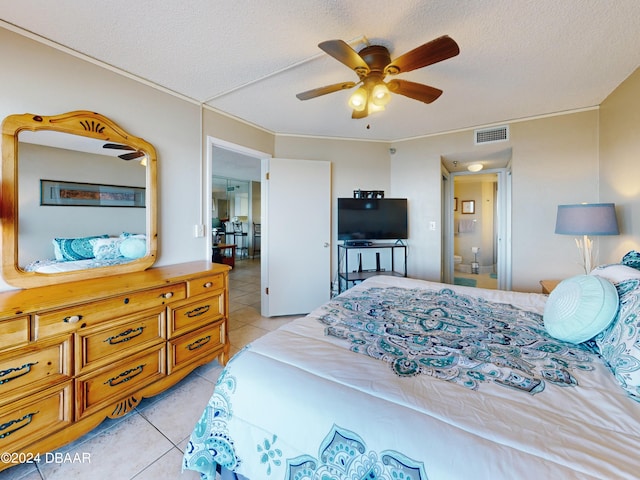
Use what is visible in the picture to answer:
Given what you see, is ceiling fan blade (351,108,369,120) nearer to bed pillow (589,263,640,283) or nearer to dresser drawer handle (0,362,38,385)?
bed pillow (589,263,640,283)

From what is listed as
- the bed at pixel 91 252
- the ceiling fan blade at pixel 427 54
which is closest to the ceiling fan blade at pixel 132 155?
the bed at pixel 91 252

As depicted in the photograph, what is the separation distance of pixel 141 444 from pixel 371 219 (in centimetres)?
304

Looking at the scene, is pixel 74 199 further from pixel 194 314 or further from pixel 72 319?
pixel 194 314

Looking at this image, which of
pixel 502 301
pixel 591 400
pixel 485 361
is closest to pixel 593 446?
pixel 591 400

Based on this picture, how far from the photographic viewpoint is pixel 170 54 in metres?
1.81

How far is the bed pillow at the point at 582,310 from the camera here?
1060 mm

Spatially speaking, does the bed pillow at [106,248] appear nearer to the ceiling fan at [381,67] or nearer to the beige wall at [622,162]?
the ceiling fan at [381,67]

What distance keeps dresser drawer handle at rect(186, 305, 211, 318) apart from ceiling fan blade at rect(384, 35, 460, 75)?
2.14 m

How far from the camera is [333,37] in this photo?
64.4 inches

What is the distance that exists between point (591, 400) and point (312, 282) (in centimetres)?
283

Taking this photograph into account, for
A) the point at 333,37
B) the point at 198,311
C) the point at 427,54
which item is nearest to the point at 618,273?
the point at 427,54

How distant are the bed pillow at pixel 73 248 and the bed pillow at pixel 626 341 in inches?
111

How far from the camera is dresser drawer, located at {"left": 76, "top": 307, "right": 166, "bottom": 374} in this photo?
1.43m

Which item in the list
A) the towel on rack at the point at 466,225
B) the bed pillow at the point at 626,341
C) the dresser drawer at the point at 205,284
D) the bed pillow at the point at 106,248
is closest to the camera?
the bed pillow at the point at 626,341
